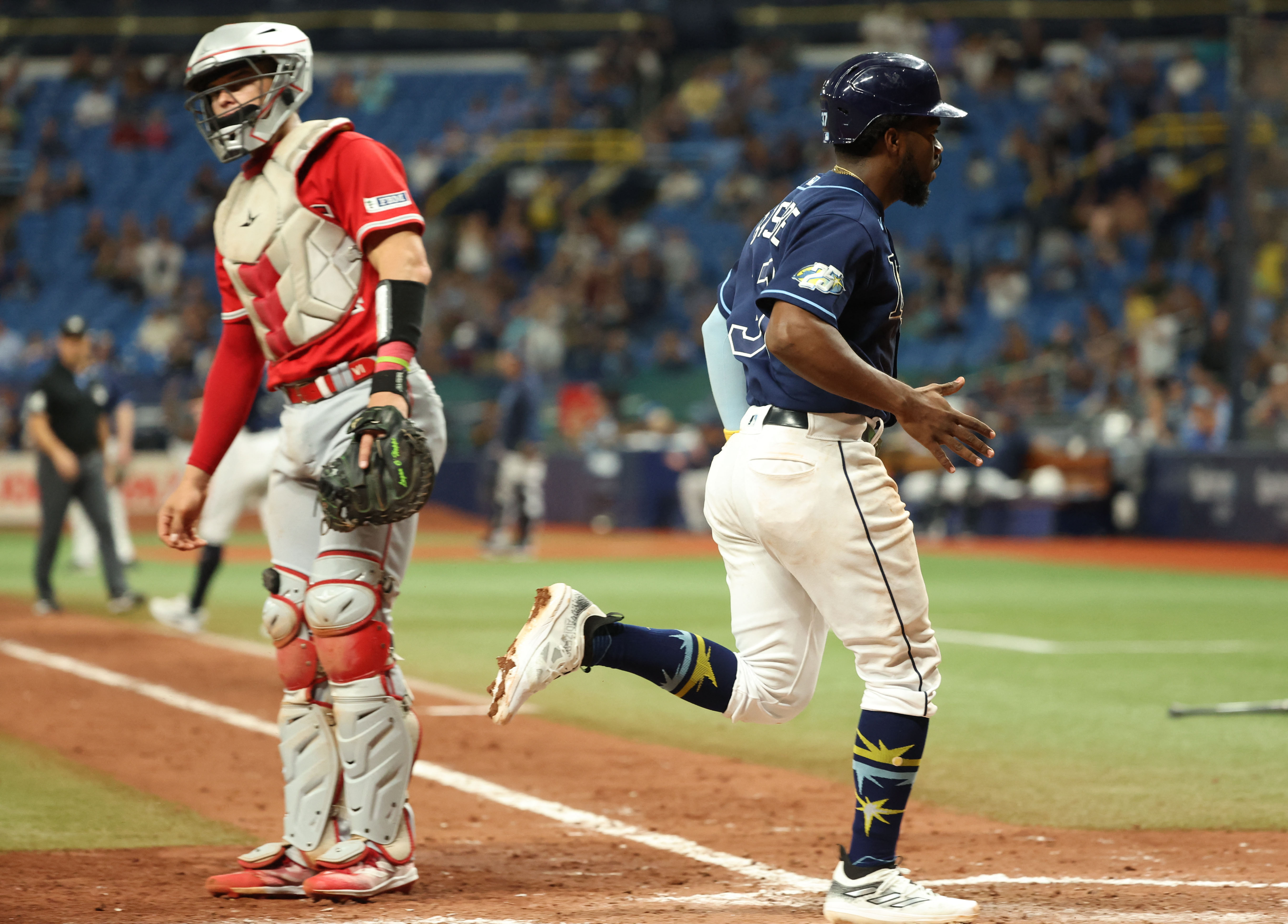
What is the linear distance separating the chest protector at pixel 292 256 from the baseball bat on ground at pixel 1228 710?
499 cm

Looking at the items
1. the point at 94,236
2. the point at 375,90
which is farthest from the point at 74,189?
the point at 375,90

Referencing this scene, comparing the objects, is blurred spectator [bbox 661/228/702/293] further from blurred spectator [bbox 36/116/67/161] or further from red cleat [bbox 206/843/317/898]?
red cleat [bbox 206/843/317/898]

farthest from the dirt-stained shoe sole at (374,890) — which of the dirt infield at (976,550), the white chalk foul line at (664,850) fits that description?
the dirt infield at (976,550)

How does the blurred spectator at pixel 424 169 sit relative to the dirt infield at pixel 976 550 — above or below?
above

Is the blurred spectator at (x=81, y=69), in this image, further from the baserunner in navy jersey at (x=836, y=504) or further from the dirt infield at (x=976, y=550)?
the baserunner in navy jersey at (x=836, y=504)

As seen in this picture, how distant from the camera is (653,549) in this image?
20969 millimetres

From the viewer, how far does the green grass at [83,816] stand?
17.4 feet

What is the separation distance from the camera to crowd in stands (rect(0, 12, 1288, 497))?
2548 centimetres

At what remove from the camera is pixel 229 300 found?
4.88 metres

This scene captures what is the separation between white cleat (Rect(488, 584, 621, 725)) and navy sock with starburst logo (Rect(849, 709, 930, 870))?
2.50 ft

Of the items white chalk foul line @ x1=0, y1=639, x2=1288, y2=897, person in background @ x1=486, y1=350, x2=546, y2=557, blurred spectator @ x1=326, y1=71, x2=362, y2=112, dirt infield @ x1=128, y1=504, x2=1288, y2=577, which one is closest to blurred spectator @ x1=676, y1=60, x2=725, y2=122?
blurred spectator @ x1=326, y1=71, x2=362, y2=112

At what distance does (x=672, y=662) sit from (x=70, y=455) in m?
9.83

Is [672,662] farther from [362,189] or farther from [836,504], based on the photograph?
[362,189]

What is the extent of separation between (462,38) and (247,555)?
1651 cm
